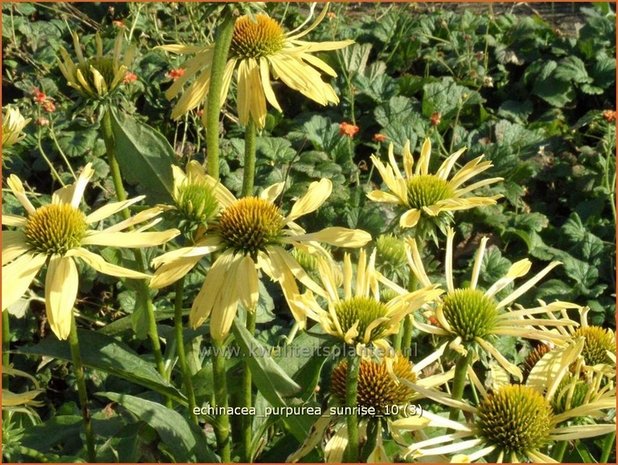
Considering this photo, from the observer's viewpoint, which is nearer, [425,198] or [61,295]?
[61,295]

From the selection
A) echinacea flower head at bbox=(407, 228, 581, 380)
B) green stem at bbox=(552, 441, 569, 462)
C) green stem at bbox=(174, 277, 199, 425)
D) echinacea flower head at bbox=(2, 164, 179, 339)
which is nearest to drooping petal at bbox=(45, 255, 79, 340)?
echinacea flower head at bbox=(2, 164, 179, 339)

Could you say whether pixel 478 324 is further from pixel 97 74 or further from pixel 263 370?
pixel 97 74

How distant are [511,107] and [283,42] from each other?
1363 mm

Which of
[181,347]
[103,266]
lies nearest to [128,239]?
[103,266]

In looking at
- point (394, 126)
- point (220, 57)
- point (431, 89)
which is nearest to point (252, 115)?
point (220, 57)

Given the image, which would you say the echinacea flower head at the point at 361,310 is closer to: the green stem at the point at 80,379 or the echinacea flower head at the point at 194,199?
the echinacea flower head at the point at 194,199

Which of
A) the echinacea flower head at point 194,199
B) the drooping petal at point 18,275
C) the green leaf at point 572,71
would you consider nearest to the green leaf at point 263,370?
the echinacea flower head at point 194,199

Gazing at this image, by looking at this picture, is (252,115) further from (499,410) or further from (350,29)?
(350,29)

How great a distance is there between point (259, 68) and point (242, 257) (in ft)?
1.04

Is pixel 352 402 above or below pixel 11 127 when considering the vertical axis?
below

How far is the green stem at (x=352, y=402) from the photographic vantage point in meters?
0.88

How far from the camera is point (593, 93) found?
95.7 inches

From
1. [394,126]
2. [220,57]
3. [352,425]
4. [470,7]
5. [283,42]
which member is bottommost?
[352,425]

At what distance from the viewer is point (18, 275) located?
0.94 meters
